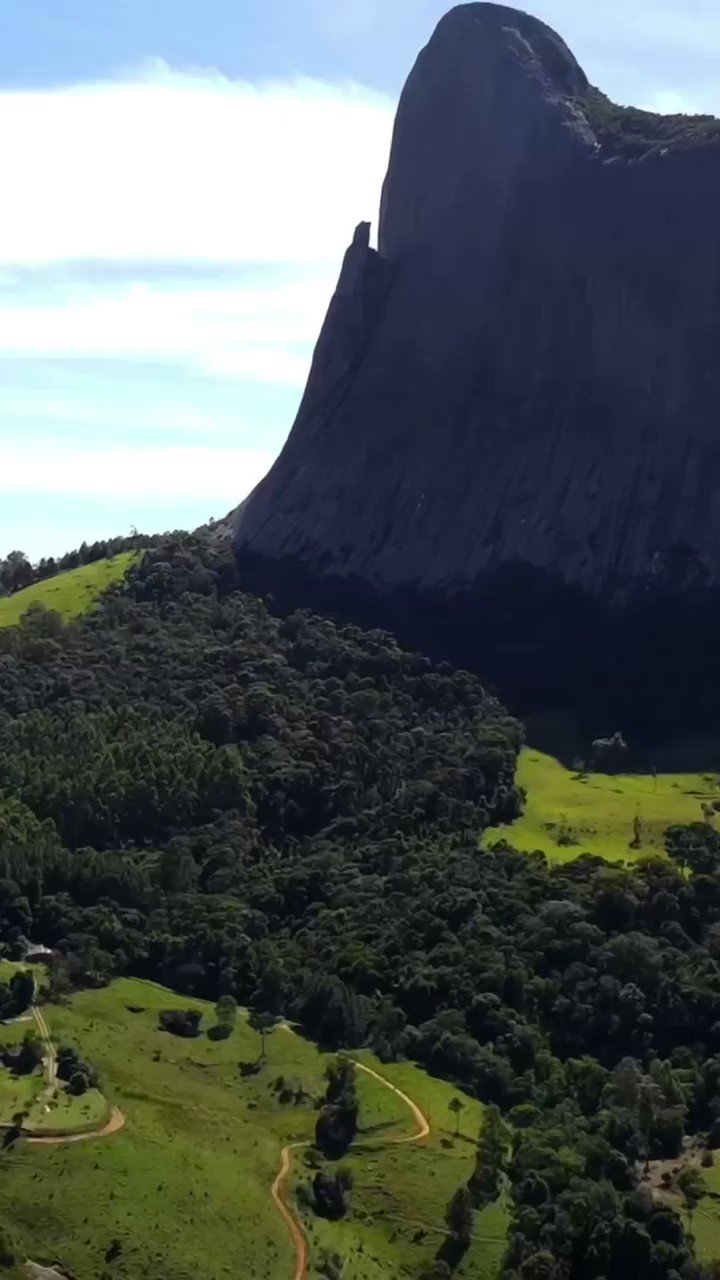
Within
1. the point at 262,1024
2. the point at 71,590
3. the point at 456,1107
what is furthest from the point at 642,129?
the point at 456,1107

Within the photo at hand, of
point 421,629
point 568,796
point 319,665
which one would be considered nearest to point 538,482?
point 421,629

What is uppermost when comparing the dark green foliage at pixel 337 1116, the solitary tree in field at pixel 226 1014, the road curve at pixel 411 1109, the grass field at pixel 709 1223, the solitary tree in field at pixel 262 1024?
the solitary tree in field at pixel 226 1014

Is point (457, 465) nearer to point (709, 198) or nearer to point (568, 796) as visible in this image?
point (709, 198)

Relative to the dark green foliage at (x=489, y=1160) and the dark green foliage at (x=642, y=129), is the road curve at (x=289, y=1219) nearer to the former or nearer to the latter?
the dark green foliage at (x=489, y=1160)

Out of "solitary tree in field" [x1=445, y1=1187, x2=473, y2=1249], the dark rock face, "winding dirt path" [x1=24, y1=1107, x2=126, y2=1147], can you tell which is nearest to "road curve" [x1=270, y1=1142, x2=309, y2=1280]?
"solitary tree in field" [x1=445, y1=1187, x2=473, y2=1249]

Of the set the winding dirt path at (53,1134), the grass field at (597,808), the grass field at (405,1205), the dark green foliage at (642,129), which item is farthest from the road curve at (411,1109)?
the dark green foliage at (642,129)

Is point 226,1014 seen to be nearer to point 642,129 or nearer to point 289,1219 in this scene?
point 289,1219
